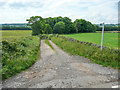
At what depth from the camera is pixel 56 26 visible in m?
49.0

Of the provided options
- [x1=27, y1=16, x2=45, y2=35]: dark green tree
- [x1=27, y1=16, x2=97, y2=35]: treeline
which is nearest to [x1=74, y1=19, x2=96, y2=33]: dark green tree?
[x1=27, y1=16, x2=97, y2=35]: treeline

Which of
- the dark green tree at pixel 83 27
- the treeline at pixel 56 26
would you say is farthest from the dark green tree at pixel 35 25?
the dark green tree at pixel 83 27

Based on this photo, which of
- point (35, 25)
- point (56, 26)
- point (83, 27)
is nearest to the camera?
point (35, 25)

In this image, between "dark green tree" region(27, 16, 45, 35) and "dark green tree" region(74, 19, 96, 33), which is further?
"dark green tree" region(74, 19, 96, 33)

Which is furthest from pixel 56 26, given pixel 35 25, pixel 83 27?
pixel 83 27

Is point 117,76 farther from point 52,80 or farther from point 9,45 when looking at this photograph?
point 9,45

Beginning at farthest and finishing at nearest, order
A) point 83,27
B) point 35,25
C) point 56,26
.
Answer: point 83,27 < point 56,26 < point 35,25

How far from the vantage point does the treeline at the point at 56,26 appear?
139ft

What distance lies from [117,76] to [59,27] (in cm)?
4471

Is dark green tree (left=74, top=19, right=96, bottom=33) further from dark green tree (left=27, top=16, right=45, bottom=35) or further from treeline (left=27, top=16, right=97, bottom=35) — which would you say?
dark green tree (left=27, top=16, right=45, bottom=35)

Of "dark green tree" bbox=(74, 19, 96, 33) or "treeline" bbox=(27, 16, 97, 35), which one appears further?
"dark green tree" bbox=(74, 19, 96, 33)

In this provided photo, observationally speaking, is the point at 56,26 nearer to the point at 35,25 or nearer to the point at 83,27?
the point at 35,25

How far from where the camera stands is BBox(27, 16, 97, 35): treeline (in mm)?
42500

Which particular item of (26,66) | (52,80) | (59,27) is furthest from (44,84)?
(59,27)
